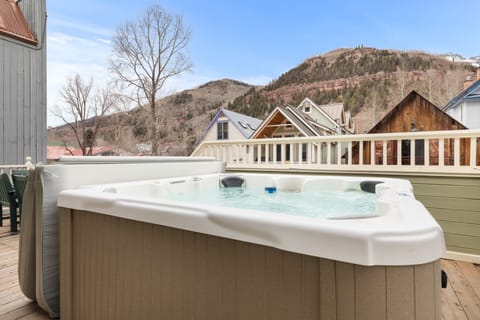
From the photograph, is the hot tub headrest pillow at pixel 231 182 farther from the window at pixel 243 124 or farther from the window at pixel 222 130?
the window at pixel 243 124

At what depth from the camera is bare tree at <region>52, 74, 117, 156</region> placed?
34.9 feet

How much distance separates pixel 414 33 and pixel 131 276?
1582 cm

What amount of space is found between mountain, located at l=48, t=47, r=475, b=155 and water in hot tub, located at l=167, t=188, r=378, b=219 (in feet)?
26.5

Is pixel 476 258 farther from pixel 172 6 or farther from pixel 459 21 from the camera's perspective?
pixel 459 21

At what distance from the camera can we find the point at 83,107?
36.1 feet

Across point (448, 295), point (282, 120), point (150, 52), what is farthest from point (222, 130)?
point (448, 295)

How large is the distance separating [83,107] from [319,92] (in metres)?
11.2

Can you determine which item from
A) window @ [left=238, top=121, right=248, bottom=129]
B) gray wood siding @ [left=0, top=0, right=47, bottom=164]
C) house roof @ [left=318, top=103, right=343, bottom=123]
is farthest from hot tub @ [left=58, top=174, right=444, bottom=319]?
house roof @ [left=318, top=103, right=343, bottom=123]

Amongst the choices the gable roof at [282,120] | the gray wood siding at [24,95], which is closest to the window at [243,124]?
the gable roof at [282,120]

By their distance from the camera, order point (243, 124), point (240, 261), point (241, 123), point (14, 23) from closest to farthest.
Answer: point (240, 261) → point (14, 23) → point (241, 123) → point (243, 124)

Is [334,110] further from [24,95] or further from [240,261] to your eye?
[240,261]

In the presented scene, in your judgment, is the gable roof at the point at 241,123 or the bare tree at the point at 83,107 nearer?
the bare tree at the point at 83,107

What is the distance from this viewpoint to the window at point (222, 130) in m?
11.5

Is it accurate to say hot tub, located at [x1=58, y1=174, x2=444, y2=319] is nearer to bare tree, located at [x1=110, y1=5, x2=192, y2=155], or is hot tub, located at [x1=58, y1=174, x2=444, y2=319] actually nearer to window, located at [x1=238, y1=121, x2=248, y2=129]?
bare tree, located at [x1=110, y1=5, x2=192, y2=155]
